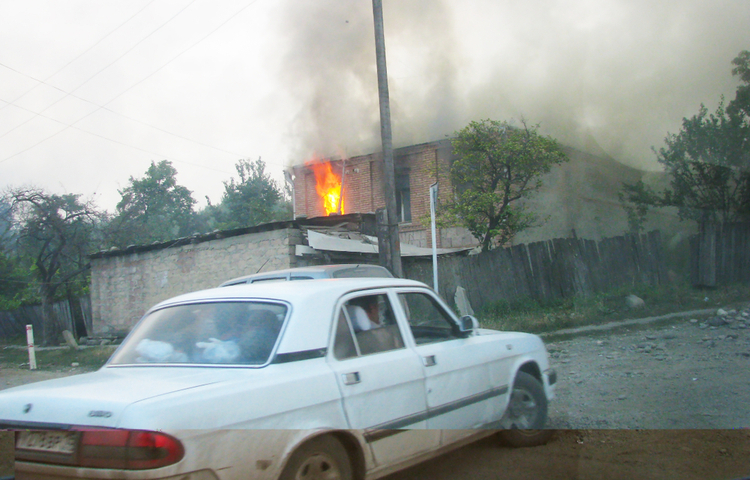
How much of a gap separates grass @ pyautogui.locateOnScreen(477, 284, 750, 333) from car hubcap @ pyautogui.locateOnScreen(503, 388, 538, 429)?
7.29 metres

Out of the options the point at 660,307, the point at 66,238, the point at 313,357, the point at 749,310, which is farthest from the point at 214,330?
the point at 66,238

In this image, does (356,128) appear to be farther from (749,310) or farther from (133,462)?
(133,462)

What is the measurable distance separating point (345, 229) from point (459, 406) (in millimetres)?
11207

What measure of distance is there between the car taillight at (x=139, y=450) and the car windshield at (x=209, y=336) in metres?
0.67

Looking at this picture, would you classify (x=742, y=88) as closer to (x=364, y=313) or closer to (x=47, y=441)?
(x=364, y=313)

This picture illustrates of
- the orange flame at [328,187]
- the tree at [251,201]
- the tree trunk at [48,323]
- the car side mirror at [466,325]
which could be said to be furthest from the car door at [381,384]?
the tree at [251,201]

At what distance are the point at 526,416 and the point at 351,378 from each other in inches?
77.9

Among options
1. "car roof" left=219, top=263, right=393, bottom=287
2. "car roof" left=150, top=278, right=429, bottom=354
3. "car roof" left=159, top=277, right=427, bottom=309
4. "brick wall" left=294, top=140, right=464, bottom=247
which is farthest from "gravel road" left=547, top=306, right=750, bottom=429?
"brick wall" left=294, top=140, right=464, bottom=247

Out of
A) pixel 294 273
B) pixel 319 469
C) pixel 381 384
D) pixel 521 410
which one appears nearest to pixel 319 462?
pixel 319 469

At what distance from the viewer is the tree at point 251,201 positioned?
119 feet

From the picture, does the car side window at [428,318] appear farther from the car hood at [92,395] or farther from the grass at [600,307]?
the grass at [600,307]

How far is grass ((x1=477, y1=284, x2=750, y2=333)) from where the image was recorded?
38.4ft

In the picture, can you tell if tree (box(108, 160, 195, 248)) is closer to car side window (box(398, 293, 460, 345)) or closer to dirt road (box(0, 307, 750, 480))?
dirt road (box(0, 307, 750, 480))

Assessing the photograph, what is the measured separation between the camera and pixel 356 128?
63.2ft
